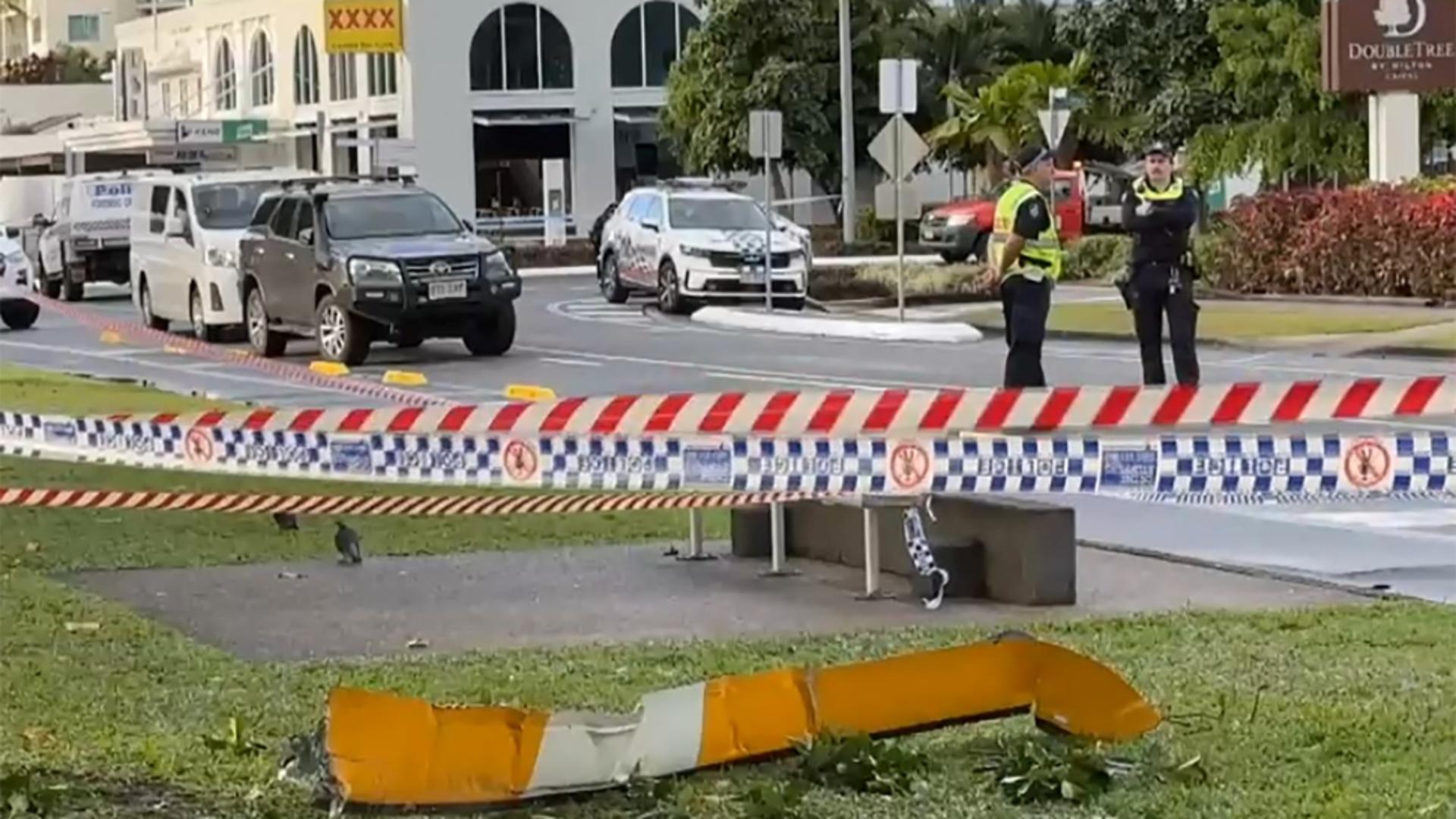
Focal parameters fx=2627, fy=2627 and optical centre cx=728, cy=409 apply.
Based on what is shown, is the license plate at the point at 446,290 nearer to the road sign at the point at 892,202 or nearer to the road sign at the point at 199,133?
the road sign at the point at 892,202

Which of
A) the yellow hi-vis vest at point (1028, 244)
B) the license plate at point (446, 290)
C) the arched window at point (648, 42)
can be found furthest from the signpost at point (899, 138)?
the arched window at point (648, 42)

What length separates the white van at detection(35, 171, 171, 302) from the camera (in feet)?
137

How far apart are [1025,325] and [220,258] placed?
1569 cm

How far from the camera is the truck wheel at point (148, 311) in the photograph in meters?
32.7

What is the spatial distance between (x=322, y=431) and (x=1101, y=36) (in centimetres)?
3897

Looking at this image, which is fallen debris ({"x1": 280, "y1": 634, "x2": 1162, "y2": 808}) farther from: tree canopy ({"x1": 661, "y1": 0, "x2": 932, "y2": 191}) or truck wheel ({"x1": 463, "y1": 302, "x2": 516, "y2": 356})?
tree canopy ({"x1": 661, "y1": 0, "x2": 932, "y2": 191})

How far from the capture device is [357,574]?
11.3 meters

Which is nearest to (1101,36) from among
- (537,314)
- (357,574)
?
(537,314)

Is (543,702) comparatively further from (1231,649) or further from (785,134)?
(785,134)

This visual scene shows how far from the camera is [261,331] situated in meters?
27.9

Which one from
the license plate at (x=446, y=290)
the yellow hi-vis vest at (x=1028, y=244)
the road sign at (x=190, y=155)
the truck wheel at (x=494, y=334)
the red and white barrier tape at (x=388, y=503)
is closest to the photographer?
the red and white barrier tape at (x=388, y=503)

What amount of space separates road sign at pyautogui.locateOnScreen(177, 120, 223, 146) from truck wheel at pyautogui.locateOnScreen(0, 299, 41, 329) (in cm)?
2588

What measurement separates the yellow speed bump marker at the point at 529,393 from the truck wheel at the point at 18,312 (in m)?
14.8

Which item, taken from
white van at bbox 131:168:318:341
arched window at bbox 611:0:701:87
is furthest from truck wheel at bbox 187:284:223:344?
arched window at bbox 611:0:701:87
